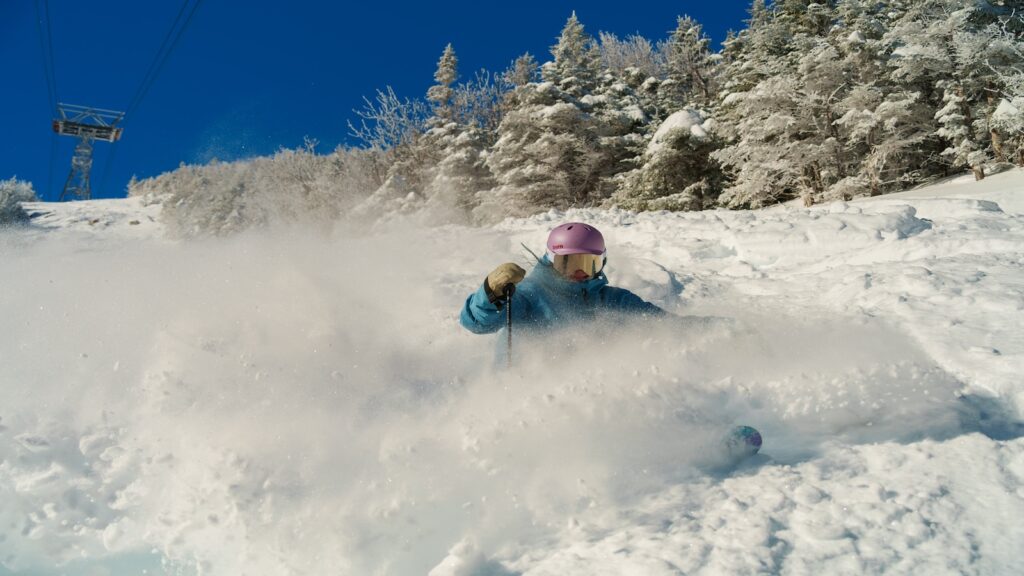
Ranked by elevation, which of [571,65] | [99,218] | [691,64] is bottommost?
[99,218]

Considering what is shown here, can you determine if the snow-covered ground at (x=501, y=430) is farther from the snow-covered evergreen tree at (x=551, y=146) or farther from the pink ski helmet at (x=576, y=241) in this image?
the snow-covered evergreen tree at (x=551, y=146)

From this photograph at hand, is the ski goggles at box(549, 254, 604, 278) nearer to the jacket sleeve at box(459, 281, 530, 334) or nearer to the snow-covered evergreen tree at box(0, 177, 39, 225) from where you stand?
the jacket sleeve at box(459, 281, 530, 334)

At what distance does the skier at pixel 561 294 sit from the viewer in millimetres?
4293

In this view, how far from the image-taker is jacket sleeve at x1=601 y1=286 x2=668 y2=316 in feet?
15.1

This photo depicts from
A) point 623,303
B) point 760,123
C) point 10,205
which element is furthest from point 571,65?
point 10,205

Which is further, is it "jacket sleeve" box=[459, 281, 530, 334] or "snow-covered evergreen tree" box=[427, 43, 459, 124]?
"snow-covered evergreen tree" box=[427, 43, 459, 124]

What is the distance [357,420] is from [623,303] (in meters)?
2.25

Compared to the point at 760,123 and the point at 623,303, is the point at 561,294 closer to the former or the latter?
the point at 623,303

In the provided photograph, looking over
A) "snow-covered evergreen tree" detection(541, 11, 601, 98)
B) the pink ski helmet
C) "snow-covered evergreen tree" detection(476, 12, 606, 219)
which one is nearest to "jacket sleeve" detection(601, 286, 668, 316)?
the pink ski helmet

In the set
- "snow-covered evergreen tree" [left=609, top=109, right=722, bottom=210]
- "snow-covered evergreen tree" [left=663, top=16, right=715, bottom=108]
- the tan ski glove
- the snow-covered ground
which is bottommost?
the snow-covered ground

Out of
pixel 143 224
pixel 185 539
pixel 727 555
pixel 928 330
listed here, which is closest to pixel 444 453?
pixel 185 539

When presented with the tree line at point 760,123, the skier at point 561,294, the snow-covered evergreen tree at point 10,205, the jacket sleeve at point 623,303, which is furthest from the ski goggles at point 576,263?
the snow-covered evergreen tree at point 10,205

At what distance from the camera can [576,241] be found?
4.31 m

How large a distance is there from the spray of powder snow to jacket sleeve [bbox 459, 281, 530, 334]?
214mm
